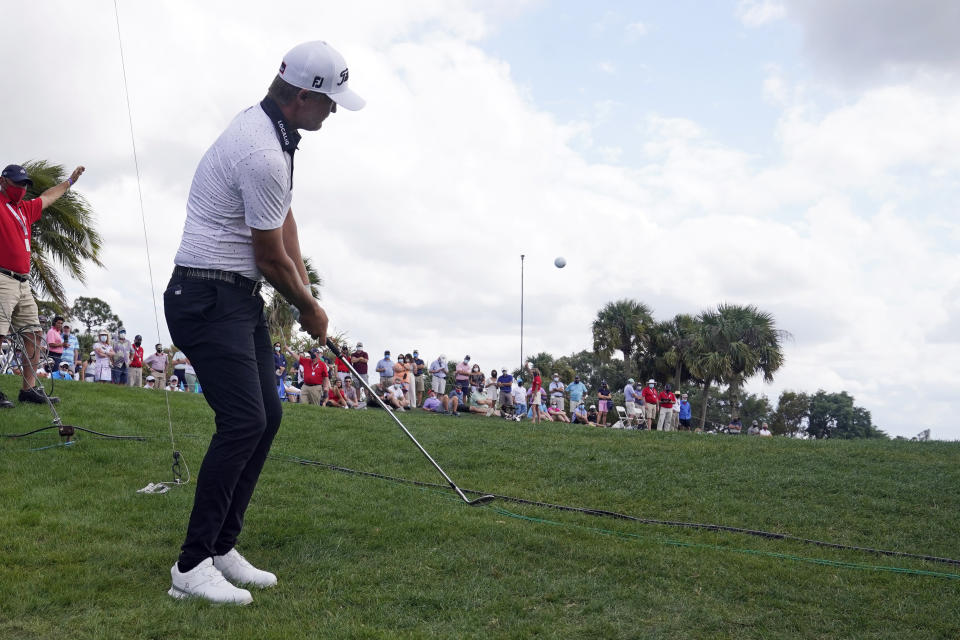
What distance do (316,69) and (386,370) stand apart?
17.6m

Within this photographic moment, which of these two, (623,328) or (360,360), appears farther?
(623,328)

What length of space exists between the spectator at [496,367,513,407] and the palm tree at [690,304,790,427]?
13.2 metres

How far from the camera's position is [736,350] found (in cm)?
3303

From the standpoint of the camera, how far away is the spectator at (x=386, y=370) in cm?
2075

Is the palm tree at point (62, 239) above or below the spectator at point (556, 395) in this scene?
above

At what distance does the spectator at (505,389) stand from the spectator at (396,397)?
10.5 feet

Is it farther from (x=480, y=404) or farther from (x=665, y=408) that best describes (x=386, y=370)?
(x=665, y=408)

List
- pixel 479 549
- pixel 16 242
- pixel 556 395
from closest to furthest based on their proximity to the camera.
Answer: pixel 479 549
pixel 16 242
pixel 556 395

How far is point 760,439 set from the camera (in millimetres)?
12344

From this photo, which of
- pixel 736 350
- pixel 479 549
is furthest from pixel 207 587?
pixel 736 350

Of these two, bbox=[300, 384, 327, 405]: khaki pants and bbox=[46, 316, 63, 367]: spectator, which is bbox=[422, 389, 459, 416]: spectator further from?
bbox=[46, 316, 63, 367]: spectator

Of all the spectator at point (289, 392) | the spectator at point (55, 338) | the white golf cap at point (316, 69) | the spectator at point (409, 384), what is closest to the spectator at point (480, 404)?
the spectator at point (409, 384)

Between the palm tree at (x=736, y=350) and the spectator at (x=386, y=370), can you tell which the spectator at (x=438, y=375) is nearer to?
the spectator at (x=386, y=370)

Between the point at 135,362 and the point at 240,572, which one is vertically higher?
the point at 135,362
